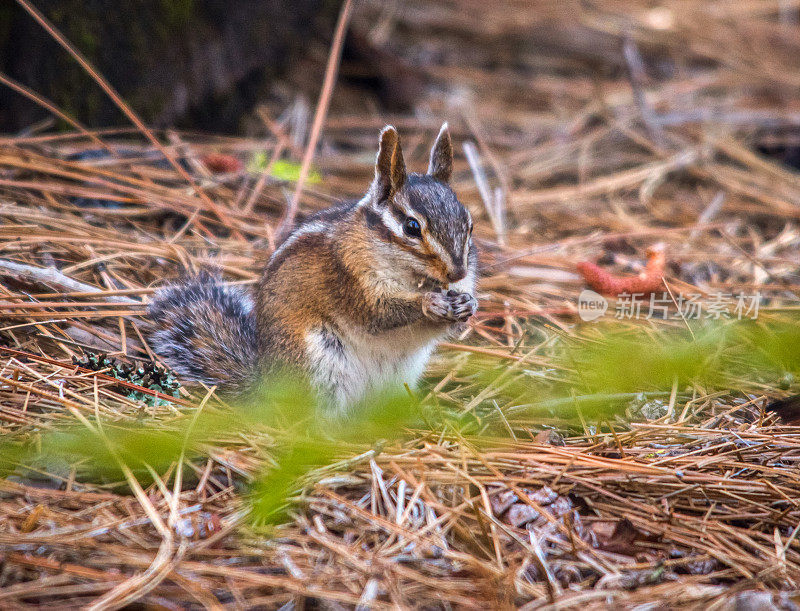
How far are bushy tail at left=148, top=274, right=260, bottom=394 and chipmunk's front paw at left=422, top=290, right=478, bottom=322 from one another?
71 centimetres

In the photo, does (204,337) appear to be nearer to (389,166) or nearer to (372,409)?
(372,409)

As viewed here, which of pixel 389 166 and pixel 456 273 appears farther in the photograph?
pixel 389 166

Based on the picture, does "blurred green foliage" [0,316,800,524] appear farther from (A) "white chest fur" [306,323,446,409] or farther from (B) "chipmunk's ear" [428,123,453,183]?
(B) "chipmunk's ear" [428,123,453,183]

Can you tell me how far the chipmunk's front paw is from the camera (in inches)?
103

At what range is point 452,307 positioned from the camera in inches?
103

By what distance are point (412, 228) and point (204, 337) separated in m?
0.87

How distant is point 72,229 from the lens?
3.26m

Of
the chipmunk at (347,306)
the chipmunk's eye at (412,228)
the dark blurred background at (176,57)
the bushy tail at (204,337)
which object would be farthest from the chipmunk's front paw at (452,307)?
the dark blurred background at (176,57)

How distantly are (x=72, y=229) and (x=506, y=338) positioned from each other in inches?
75.5

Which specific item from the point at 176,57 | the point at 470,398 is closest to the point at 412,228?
the point at 470,398

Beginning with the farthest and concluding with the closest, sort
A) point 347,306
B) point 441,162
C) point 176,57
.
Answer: point 176,57 → point 441,162 → point 347,306

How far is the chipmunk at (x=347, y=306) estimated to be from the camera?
2658 mm

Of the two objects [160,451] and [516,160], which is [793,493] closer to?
[160,451]

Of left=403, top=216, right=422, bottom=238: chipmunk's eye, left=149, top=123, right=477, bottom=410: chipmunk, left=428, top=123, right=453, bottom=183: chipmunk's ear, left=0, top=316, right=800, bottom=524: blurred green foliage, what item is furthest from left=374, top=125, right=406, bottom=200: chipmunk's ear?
left=0, top=316, right=800, bottom=524: blurred green foliage
